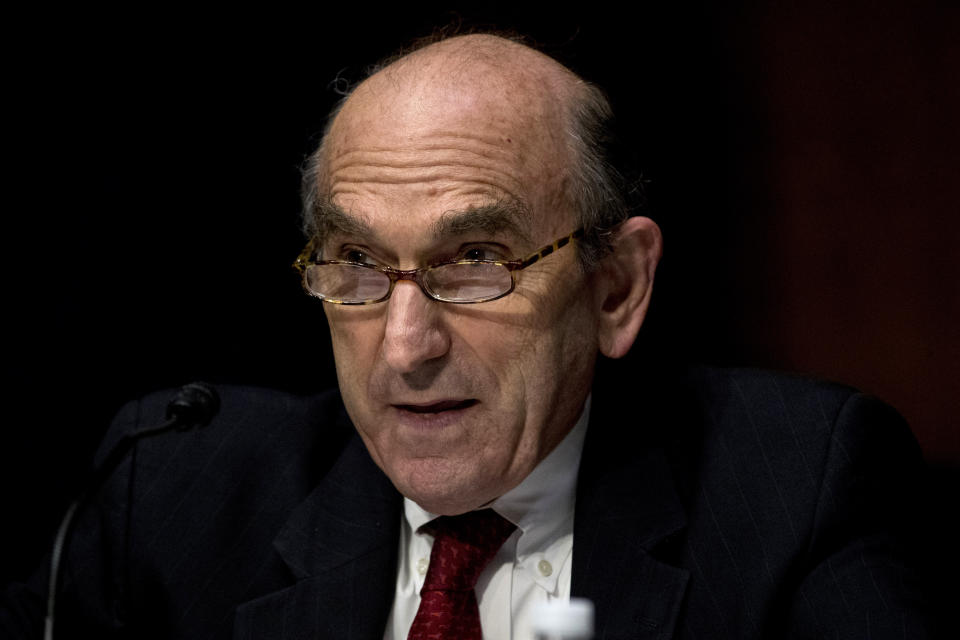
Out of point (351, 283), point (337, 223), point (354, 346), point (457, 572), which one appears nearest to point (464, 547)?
point (457, 572)

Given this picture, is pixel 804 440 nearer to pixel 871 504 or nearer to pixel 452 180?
pixel 871 504

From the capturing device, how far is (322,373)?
113 inches

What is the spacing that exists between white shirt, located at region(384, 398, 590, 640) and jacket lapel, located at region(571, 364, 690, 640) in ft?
0.15

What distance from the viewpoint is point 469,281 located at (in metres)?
1.75

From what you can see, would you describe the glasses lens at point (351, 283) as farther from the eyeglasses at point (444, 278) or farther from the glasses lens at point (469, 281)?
the glasses lens at point (469, 281)

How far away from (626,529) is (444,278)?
0.60 metres

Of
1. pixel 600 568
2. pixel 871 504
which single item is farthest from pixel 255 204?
pixel 871 504

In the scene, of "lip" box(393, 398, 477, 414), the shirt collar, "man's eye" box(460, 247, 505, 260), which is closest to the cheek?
"lip" box(393, 398, 477, 414)

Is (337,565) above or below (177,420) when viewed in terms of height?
below

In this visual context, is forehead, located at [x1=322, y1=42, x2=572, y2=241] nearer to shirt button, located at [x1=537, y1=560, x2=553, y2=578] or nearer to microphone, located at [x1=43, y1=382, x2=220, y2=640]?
microphone, located at [x1=43, y1=382, x2=220, y2=640]

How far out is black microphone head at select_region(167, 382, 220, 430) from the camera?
5.73ft

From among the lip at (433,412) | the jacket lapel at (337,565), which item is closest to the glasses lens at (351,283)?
the lip at (433,412)

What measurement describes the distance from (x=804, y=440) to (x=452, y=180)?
83cm

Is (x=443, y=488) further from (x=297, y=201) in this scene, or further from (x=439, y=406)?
(x=297, y=201)
